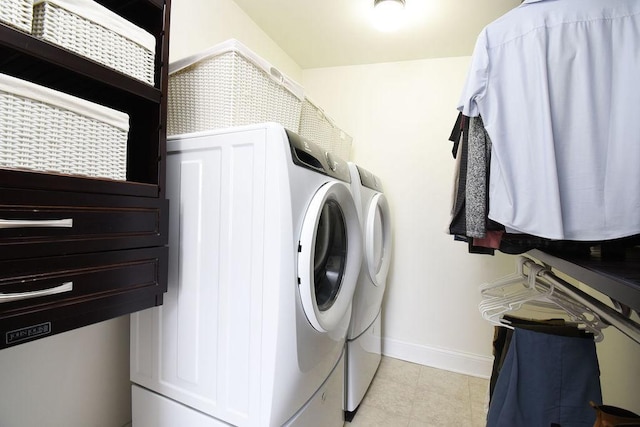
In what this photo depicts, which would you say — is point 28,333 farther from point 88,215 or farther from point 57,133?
point 57,133

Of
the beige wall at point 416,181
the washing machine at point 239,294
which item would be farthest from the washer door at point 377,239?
the washing machine at point 239,294

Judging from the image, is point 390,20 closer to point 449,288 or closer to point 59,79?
point 59,79

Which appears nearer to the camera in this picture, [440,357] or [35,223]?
[35,223]

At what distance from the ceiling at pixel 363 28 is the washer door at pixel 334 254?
1268 mm

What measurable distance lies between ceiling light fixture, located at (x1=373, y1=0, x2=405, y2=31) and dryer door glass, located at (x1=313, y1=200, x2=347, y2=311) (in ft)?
3.99

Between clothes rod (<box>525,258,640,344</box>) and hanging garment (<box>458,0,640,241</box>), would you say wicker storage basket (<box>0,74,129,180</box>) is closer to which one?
hanging garment (<box>458,0,640,241</box>)

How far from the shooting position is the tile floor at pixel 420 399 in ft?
5.76

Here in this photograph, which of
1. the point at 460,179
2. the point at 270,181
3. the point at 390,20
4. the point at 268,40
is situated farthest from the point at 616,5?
the point at 268,40

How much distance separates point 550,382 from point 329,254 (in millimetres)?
873

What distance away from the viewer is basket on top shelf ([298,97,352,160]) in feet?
5.22

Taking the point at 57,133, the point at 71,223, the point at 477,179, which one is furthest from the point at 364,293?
the point at 57,133

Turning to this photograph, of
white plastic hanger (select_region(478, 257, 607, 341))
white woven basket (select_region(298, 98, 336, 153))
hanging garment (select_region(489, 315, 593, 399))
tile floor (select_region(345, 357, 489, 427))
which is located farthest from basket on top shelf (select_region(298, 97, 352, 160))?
tile floor (select_region(345, 357, 489, 427))

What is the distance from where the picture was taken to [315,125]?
5.59 ft

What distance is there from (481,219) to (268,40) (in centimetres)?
201
